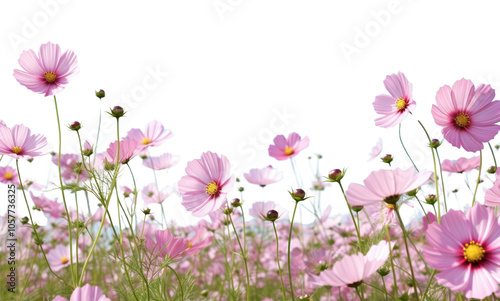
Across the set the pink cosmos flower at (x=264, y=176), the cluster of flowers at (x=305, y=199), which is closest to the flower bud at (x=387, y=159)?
the cluster of flowers at (x=305, y=199)

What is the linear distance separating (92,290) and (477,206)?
60cm

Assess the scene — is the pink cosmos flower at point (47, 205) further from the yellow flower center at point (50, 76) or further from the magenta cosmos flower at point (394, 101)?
the magenta cosmos flower at point (394, 101)

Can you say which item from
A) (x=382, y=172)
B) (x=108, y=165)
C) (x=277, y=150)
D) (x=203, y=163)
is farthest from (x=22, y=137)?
(x=382, y=172)

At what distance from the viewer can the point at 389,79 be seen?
958 mm

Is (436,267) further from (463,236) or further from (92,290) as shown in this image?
(92,290)

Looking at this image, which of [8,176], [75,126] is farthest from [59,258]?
[75,126]

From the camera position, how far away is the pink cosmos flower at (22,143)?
1062 millimetres

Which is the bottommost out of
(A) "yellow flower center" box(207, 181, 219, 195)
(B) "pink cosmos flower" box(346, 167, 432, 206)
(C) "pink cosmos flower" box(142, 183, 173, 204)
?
(B) "pink cosmos flower" box(346, 167, 432, 206)

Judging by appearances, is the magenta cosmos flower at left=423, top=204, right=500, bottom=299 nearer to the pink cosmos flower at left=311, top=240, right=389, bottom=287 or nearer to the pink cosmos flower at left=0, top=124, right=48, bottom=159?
the pink cosmos flower at left=311, top=240, right=389, bottom=287

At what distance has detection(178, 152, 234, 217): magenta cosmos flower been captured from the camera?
0.91 meters

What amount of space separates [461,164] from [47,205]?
5.29 ft

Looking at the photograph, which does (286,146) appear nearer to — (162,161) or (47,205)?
(162,161)

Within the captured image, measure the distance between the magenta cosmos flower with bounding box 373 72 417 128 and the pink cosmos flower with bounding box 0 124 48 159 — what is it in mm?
906

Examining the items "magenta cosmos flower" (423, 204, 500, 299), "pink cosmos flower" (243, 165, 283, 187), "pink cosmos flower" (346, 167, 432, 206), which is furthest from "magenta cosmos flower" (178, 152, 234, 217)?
"pink cosmos flower" (243, 165, 283, 187)
